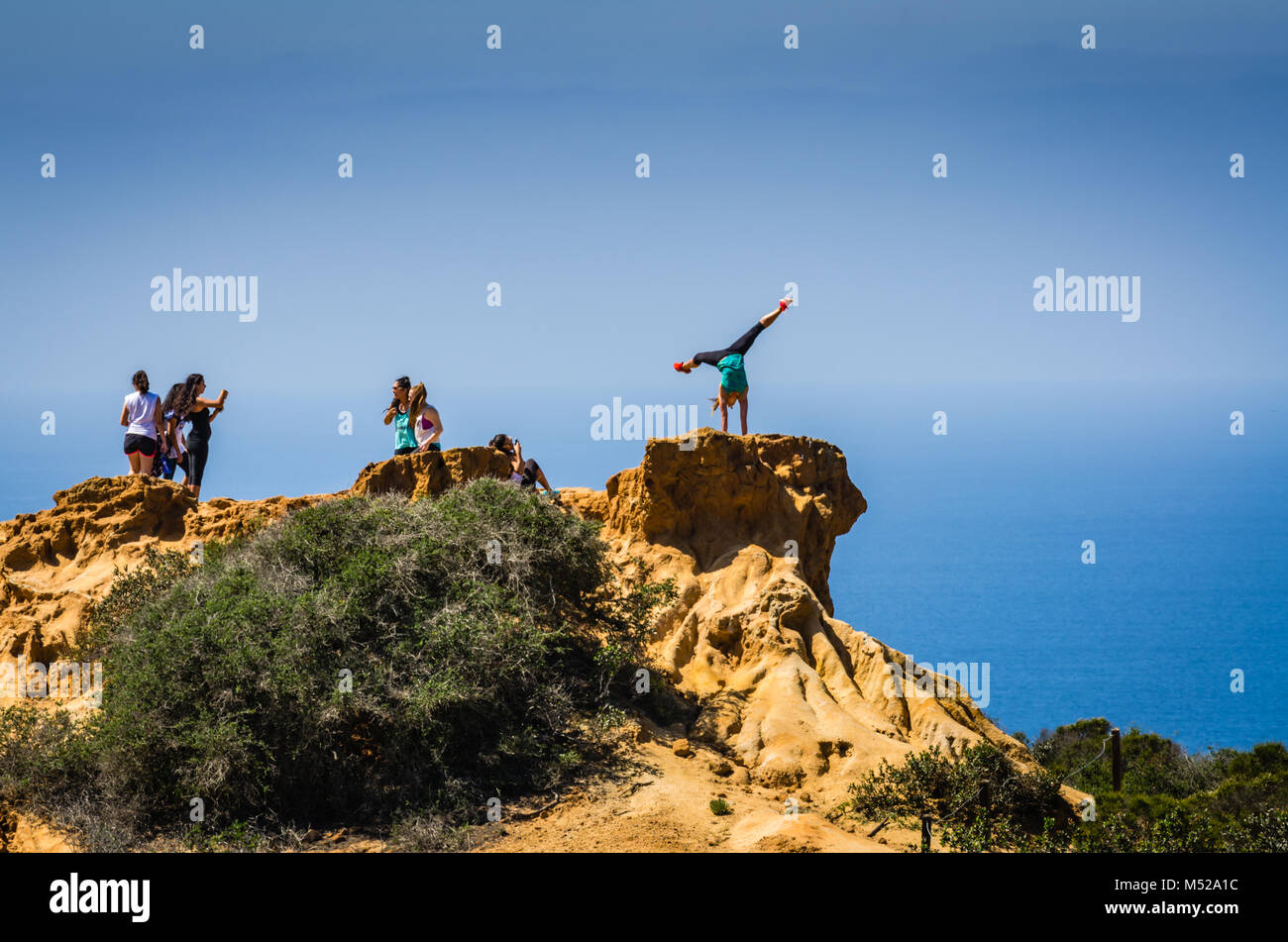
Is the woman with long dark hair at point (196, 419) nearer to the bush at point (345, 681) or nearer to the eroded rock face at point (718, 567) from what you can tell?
the eroded rock face at point (718, 567)

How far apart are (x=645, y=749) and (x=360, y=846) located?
3.22 m

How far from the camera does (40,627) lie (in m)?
15.6

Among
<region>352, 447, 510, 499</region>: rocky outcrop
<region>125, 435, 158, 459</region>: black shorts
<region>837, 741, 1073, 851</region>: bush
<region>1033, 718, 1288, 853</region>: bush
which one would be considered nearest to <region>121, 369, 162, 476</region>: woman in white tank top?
<region>125, 435, 158, 459</region>: black shorts

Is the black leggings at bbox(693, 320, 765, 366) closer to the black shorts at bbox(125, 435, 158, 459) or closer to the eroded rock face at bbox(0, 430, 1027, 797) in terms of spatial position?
the eroded rock face at bbox(0, 430, 1027, 797)

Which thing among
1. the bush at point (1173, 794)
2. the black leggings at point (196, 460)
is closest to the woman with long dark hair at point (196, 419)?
the black leggings at point (196, 460)

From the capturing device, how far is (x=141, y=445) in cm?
1673

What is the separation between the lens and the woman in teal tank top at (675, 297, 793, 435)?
1664 cm

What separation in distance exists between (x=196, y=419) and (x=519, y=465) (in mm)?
4459

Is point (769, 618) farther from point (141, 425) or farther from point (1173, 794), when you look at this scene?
point (1173, 794)

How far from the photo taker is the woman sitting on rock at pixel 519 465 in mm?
17047

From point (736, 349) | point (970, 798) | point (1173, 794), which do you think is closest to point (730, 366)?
point (736, 349)

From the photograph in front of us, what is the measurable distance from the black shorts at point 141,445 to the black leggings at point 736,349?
25.0 ft

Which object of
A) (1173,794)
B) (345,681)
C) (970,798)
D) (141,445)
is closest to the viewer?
(345,681)

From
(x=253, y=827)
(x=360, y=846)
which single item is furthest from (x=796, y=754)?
(x=253, y=827)
